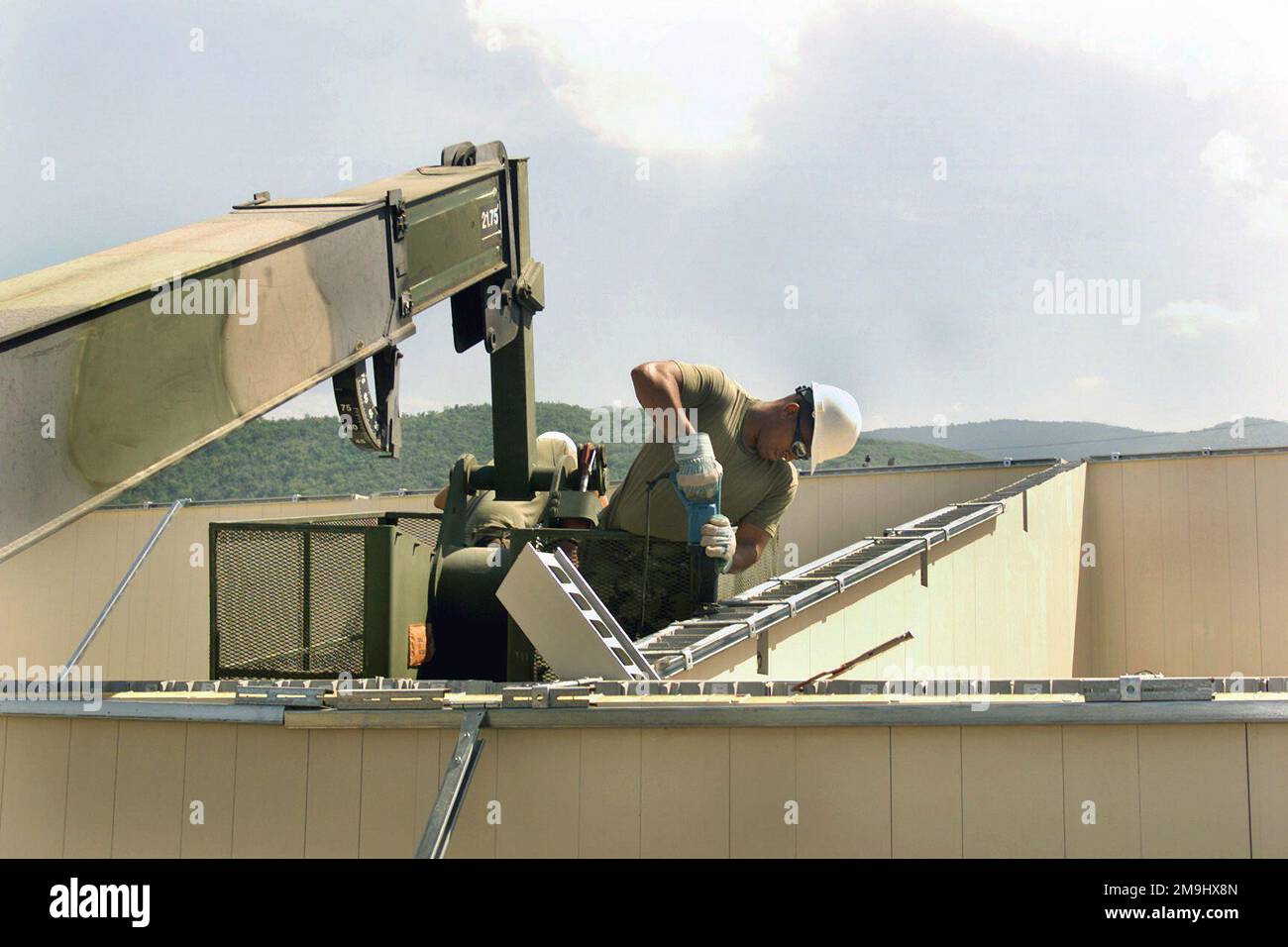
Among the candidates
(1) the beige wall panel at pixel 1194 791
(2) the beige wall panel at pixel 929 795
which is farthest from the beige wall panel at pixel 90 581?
(1) the beige wall panel at pixel 1194 791

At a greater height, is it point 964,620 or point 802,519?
point 802,519

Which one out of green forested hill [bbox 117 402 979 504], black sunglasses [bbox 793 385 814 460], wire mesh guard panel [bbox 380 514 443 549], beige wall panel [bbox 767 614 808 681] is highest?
green forested hill [bbox 117 402 979 504]

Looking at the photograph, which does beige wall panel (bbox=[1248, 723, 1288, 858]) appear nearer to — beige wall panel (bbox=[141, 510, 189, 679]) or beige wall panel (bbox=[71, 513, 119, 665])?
beige wall panel (bbox=[141, 510, 189, 679])

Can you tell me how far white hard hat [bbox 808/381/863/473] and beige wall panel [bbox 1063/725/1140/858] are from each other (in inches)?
161

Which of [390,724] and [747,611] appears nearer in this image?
[390,724]

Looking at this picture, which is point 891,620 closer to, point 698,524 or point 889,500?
point 698,524

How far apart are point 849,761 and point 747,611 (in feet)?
9.04

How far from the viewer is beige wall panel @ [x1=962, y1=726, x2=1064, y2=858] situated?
4.25m

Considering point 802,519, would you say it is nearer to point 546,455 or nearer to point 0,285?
point 546,455

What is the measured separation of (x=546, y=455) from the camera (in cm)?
999

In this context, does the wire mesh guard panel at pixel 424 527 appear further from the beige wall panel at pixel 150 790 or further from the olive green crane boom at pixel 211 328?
the beige wall panel at pixel 150 790

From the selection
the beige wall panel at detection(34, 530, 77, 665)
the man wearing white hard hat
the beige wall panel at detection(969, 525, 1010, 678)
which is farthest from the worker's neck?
the beige wall panel at detection(34, 530, 77, 665)
